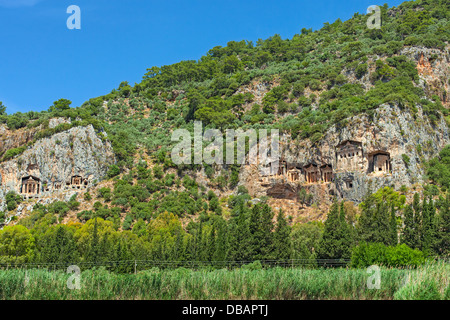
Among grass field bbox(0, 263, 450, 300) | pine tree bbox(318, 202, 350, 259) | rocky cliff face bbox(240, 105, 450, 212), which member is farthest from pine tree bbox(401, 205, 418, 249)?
grass field bbox(0, 263, 450, 300)

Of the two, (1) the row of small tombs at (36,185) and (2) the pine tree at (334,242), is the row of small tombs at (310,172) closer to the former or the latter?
(2) the pine tree at (334,242)

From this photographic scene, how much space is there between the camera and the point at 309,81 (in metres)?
95.0

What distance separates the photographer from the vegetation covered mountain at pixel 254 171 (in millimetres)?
50969

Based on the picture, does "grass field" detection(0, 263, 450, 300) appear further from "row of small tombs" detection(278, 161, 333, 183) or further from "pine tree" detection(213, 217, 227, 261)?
"row of small tombs" detection(278, 161, 333, 183)

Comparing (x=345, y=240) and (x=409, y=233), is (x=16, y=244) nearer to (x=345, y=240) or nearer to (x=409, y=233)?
(x=345, y=240)

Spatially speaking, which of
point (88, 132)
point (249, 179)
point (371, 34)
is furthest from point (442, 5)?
point (88, 132)

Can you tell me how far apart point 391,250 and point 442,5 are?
8753 cm

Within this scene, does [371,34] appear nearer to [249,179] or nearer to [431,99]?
[431,99]

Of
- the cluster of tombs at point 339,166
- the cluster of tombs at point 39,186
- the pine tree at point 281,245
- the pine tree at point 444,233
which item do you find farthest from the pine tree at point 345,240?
the cluster of tombs at point 39,186

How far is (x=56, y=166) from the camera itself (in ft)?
263

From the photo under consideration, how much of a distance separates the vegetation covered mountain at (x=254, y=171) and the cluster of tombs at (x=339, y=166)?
2.14ft

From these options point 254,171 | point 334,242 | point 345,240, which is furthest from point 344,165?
point 334,242

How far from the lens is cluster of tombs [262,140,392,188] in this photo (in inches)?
2603
